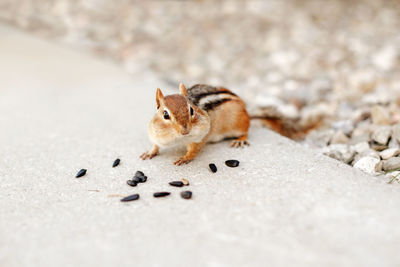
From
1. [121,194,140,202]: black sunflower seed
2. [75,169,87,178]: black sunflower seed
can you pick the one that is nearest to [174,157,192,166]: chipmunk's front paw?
[121,194,140,202]: black sunflower seed

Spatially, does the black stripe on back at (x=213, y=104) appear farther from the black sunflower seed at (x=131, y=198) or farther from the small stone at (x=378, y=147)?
the small stone at (x=378, y=147)

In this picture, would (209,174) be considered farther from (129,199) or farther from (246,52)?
(246,52)

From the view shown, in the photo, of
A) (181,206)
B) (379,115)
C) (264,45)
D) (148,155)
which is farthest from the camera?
(264,45)

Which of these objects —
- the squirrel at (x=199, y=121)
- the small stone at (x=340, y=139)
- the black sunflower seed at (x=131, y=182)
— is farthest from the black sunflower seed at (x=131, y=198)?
the small stone at (x=340, y=139)

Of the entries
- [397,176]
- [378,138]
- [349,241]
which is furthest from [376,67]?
[349,241]

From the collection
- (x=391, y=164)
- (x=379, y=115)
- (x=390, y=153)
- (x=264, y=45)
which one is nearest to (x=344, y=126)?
(x=379, y=115)

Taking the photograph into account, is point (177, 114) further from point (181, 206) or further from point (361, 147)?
point (361, 147)
